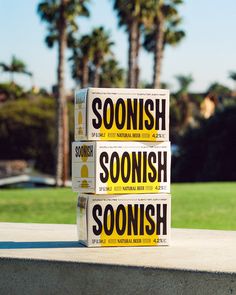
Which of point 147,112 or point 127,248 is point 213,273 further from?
point 147,112

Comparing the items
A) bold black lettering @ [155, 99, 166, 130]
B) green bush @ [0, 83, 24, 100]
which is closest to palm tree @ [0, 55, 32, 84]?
green bush @ [0, 83, 24, 100]

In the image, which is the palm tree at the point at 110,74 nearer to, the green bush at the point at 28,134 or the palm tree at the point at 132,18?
the green bush at the point at 28,134

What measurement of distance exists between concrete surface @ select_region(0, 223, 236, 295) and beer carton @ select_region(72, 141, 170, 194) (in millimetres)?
539

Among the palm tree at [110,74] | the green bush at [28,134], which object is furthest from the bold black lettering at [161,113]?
the green bush at [28,134]

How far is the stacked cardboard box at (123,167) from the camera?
7.66 metres

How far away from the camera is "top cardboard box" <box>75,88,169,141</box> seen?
771 cm

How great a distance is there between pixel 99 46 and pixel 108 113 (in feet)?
183

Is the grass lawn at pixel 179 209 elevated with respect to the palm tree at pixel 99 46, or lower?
lower

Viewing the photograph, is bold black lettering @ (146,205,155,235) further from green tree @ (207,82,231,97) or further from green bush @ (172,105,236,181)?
green tree @ (207,82,231,97)

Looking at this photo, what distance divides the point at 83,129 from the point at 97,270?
5.49 feet

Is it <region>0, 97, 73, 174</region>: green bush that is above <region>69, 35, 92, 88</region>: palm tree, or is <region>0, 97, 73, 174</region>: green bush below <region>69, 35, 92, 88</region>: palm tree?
below

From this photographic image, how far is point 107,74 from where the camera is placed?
77688 millimetres

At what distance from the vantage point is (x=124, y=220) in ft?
25.5

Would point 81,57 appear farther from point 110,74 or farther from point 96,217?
point 96,217
